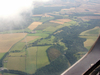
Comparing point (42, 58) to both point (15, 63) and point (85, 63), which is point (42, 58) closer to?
point (15, 63)

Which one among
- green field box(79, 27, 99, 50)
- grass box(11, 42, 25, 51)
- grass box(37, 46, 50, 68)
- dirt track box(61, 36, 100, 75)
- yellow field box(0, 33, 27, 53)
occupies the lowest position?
grass box(37, 46, 50, 68)

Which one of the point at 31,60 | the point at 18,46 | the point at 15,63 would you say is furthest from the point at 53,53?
the point at 18,46

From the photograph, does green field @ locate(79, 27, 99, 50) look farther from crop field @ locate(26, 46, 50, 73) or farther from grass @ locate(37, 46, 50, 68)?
crop field @ locate(26, 46, 50, 73)

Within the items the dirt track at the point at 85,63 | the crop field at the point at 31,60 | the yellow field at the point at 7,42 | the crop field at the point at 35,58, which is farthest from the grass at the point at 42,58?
the dirt track at the point at 85,63

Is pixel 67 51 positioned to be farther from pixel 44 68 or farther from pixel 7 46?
pixel 7 46

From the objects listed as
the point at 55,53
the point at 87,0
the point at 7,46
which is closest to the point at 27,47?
the point at 7,46

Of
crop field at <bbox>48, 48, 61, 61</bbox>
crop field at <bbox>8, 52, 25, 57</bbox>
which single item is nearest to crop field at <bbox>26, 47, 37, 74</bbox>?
crop field at <bbox>8, 52, 25, 57</bbox>
